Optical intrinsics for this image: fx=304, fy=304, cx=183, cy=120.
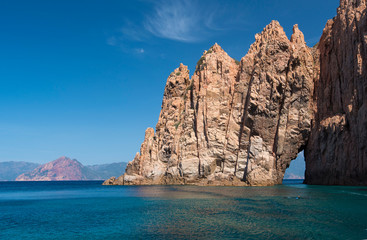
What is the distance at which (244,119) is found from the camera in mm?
74812

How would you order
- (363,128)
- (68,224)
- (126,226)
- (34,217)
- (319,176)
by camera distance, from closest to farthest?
(126,226) < (68,224) < (34,217) < (363,128) < (319,176)

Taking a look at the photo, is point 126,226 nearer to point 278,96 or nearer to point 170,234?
point 170,234

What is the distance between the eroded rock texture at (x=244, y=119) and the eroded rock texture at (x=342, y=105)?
3711 mm

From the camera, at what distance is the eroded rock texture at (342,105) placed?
55613mm

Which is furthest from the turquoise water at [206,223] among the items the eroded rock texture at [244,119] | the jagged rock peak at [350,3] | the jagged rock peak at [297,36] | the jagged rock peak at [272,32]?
the jagged rock peak at [297,36]

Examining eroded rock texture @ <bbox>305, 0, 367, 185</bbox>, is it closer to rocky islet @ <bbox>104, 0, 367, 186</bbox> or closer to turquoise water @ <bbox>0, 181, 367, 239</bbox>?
rocky islet @ <bbox>104, 0, 367, 186</bbox>

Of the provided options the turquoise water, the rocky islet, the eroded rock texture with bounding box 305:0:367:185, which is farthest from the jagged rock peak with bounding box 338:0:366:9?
the turquoise water

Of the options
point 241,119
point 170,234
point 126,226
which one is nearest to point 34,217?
point 126,226

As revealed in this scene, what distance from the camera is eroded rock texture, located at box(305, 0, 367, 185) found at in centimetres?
5561

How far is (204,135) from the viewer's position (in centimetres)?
8019

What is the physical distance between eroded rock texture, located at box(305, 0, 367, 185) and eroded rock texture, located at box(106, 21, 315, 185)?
3711mm

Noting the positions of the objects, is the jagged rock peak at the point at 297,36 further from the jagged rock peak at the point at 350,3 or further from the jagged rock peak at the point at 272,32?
the jagged rock peak at the point at 350,3

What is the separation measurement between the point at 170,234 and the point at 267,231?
6995 millimetres

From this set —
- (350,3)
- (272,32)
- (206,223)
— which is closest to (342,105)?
(350,3)
